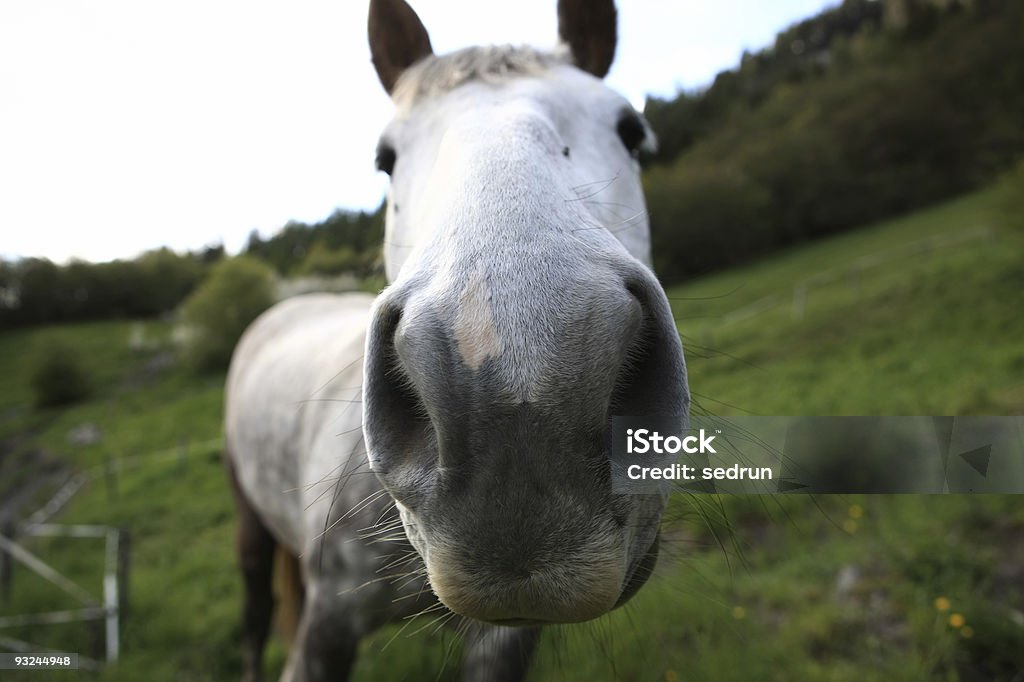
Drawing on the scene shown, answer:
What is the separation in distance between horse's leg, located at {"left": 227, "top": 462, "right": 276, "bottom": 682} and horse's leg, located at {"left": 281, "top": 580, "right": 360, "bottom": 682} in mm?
1873

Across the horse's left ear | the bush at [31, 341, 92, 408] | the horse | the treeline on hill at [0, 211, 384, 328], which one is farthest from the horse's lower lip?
the bush at [31, 341, 92, 408]

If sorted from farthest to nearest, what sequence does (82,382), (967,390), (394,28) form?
(82,382) < (967,390) < (394,28)

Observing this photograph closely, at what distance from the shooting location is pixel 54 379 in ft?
98.9

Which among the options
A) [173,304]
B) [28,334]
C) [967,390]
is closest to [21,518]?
[967,390]

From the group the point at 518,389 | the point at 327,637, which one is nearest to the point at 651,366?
the point at 518,389

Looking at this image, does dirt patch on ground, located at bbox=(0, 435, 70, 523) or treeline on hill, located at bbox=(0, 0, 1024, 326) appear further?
treeline on hill, located at bbox=(0, 0, 1024, 326)

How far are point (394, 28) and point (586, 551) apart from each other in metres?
2.20

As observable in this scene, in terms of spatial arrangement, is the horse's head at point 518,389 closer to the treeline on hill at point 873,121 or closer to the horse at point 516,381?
the horse at point 516,381

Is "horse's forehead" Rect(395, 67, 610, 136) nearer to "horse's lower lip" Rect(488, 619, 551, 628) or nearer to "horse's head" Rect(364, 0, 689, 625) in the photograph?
"horse's head" Rect(364, 0, 689, 625)

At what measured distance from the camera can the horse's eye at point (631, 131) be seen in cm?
182

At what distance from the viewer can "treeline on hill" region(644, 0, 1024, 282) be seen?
2275 cm

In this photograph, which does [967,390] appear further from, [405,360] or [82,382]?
[82,382]

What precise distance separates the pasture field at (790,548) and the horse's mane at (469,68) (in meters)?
0.87

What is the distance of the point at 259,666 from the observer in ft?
13.3
